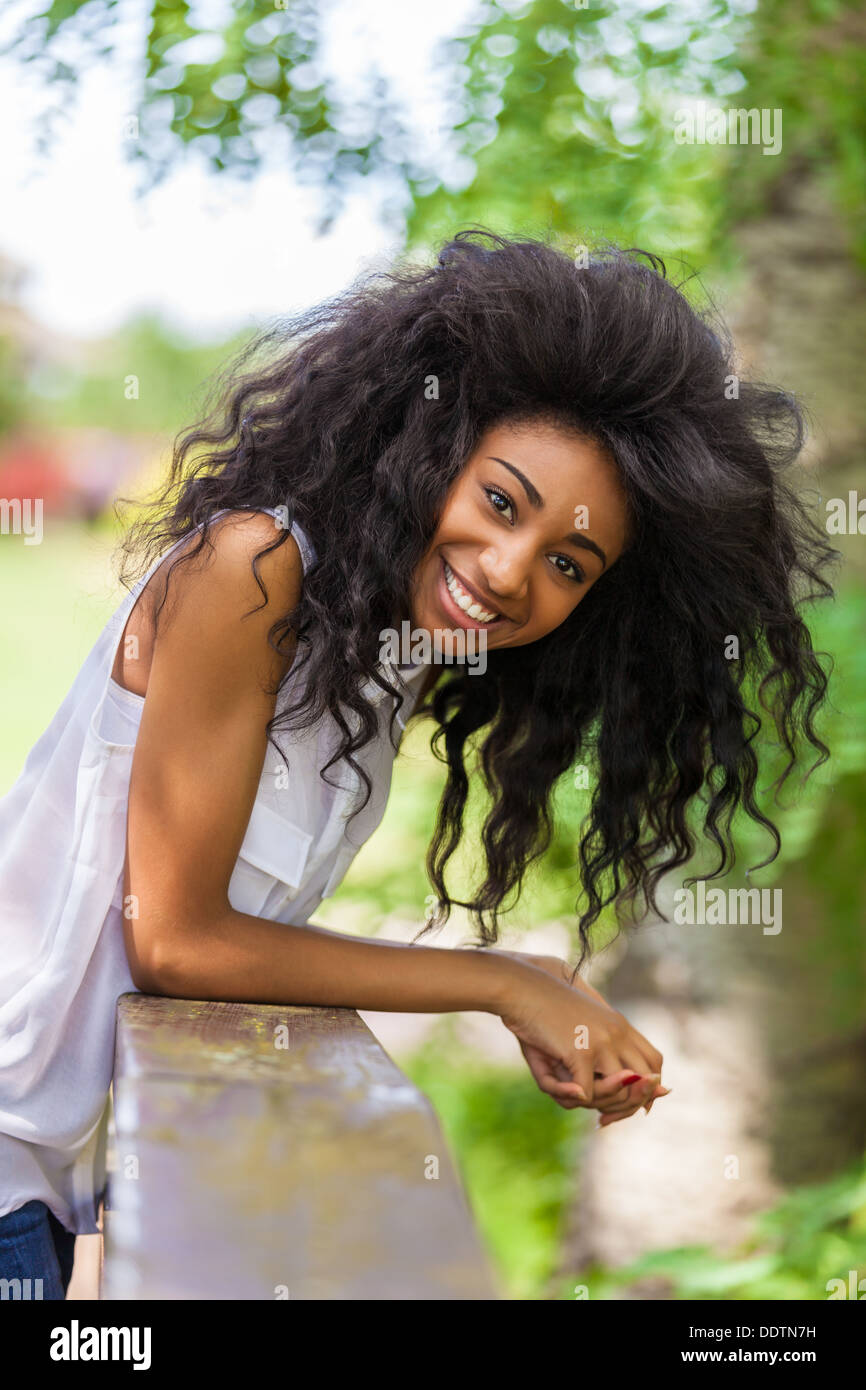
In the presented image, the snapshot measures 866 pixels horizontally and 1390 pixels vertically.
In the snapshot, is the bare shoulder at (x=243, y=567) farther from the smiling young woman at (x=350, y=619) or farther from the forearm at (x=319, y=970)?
the forearm at (x=319, y=970)

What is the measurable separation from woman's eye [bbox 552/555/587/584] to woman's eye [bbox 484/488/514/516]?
91mm

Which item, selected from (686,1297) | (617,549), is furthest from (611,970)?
(617,549)

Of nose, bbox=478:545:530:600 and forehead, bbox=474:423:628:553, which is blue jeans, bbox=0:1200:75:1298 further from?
forehead, bbox=474:423:628:553

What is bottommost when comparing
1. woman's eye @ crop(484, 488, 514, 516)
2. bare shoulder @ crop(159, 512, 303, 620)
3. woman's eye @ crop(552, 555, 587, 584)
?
woman's eye @ crop(552, 555, 587, 584)

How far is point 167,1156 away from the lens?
0.98 meters

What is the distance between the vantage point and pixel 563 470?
1.74 metres

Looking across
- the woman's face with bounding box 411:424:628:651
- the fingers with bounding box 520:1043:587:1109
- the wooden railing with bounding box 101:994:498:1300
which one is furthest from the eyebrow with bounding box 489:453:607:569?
the wooden railing with bounding box 101:994:498:1300

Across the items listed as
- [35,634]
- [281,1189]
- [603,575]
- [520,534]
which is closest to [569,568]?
[520,534]

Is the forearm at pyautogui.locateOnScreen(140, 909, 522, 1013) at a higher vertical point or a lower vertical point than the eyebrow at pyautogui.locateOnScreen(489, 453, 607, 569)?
lower

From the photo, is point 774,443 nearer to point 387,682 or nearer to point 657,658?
point 657,658

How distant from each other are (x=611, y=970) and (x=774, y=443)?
2.79 meters

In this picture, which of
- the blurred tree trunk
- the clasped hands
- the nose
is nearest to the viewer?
the nose

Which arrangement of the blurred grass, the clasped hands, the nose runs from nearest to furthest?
the nose → the clasped hands → the blurred grass

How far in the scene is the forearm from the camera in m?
1.58
